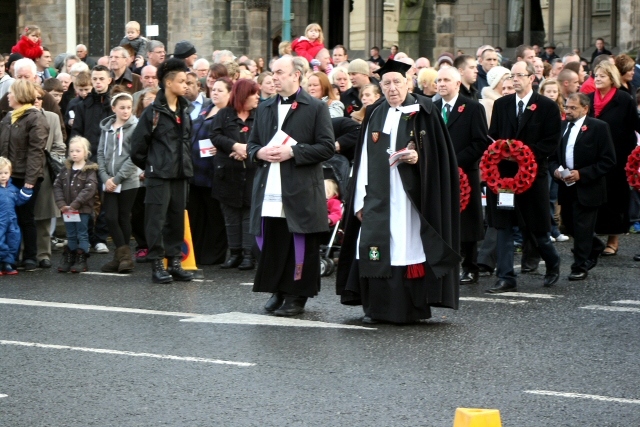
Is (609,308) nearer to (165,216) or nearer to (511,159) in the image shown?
(511,159)

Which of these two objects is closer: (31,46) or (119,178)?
(119,178)

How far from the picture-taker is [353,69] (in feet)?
51.2

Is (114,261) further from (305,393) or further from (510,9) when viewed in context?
(510,9)

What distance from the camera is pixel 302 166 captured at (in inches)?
436

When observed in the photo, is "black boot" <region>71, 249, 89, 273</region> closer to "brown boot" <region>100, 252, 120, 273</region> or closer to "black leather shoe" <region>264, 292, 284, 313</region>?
"brown boot" <region>100, 252, 120, 273</region>

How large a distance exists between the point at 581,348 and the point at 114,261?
600 centimetres

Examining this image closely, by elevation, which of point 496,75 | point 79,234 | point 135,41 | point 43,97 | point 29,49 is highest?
point 135,41

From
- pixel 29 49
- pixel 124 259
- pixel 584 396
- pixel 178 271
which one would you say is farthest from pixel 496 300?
pixel 29 49

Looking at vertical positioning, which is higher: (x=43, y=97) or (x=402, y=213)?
(x=43, y=97)

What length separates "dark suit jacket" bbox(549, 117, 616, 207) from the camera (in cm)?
1324

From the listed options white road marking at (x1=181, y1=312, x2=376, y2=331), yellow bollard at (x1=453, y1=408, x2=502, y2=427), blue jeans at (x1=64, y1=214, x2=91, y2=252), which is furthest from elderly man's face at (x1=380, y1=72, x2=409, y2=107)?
yellow bollard at (x1=453, y1=408, x2=502, y2=427)

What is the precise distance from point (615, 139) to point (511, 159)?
324 centimetres

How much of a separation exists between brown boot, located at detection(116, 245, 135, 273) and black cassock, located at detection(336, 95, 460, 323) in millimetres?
3784

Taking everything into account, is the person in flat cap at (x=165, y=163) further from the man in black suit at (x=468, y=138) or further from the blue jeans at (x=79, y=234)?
the man in black suit at (x=468, y=138)
